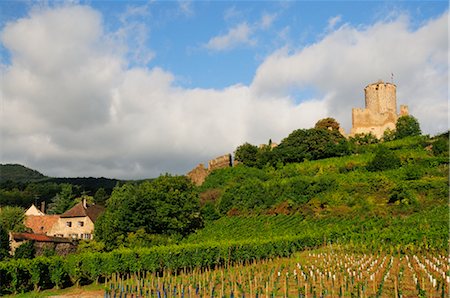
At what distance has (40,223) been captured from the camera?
66.5m

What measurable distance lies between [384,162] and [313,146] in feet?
44.1

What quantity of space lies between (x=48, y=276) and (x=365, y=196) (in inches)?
1212

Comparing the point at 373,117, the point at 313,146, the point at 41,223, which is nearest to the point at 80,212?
the point at 41,223

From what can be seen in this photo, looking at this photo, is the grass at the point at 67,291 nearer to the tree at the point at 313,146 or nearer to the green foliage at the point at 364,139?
the tree at the point at 313,146

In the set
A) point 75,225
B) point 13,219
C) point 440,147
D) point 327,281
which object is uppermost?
point 440,147

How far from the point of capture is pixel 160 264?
28.5 meters

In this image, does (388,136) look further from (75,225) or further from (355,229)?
(75,225)

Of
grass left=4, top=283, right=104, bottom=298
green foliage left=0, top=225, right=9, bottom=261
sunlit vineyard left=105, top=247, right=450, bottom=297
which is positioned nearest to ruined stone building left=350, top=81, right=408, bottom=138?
sunlit vineyard left=105, top=247, right=450, bottom=297

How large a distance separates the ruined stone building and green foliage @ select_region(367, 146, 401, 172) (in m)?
18.8

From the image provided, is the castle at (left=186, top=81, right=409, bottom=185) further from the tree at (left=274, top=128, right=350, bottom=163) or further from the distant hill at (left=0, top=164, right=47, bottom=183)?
the distant hill at (left=0, top=164, right=47, bottom=183)

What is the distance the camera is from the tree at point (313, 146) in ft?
211

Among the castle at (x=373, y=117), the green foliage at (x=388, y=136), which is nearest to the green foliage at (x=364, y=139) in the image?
the green foliage at (x=388, y=136)

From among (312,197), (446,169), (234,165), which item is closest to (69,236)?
(234,165)

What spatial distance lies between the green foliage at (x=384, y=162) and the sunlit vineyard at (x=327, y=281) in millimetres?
24515
